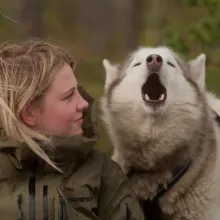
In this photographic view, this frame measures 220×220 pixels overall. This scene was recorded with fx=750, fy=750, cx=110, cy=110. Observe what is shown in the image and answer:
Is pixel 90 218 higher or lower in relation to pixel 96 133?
lower

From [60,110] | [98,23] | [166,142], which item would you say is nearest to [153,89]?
[166,142]

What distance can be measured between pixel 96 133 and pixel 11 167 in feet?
1.82

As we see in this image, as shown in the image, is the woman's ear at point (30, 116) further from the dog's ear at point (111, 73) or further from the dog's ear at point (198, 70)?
the dog's ear at point (198, 70)

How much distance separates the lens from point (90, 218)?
3824mm

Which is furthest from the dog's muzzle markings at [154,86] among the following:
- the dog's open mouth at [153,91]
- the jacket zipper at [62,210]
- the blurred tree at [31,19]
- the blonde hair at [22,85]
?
the blurred tree at [31,19]

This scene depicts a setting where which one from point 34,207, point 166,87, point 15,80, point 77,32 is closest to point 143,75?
point 166,87

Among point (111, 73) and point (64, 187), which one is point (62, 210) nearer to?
point (64, 187)

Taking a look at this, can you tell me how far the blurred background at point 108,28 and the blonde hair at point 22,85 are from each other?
3.52m

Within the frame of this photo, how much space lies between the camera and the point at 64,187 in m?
3.75

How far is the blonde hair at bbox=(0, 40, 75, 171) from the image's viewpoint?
3.84 m

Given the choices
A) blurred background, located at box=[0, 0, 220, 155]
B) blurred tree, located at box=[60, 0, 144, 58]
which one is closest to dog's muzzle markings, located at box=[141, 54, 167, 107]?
blurred background, located at box=[0, 0, 220, 155]

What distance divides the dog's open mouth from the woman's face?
2.01ft

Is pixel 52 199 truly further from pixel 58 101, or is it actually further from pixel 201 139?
pixel 201 139

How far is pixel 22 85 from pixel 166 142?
1032 millimetres
